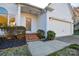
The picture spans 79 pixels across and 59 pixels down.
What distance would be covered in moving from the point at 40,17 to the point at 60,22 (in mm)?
368

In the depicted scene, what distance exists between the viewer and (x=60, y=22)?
3.18m

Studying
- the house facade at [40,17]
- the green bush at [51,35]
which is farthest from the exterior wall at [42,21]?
the green bush at [51,35]

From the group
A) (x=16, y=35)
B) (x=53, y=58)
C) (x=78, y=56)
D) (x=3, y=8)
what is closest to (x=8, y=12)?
(x=3, y=8)

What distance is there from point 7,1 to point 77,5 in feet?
3.95

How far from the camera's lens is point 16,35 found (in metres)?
3.04

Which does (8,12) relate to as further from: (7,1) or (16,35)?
(16,35)

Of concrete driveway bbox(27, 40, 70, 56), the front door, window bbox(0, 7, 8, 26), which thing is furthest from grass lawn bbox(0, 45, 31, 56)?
window bbox(0, 7, 8, 26)

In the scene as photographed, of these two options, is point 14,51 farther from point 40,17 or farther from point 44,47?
point 40,17

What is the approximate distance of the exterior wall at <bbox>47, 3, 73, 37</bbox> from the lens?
314cm

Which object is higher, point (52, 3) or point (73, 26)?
point (52, 3)

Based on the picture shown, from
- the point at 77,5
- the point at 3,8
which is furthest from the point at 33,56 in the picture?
the point at 77,5

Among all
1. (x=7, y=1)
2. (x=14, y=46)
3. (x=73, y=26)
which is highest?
(x=7, y=1)

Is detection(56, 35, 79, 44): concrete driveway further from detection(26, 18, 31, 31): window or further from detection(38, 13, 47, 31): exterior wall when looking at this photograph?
detection(26, 18, 31, 31): window

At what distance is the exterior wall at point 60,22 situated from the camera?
3.14 m
